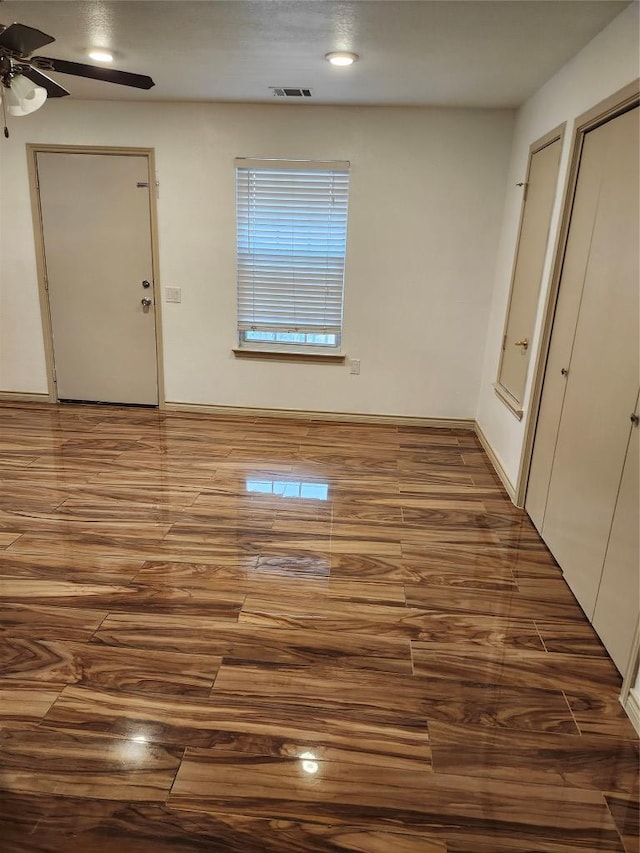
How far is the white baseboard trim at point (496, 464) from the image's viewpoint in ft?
11.5

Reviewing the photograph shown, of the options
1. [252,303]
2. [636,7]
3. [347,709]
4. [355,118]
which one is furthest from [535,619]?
[355,118]

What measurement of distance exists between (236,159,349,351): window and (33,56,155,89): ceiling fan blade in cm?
217

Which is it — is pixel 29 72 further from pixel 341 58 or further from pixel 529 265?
pixel 529 265

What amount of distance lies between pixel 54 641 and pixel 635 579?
2118 millimetres

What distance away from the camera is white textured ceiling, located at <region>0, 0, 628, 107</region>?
2375 mm

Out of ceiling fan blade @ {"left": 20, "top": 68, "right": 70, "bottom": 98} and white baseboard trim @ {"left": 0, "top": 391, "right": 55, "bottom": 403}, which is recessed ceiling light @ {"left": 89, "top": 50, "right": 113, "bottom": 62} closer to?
ceiling fan blade @ {"left": 20, "top": 68, "right": 70, "bottom": 98}

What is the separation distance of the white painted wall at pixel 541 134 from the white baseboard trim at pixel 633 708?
1.70 m

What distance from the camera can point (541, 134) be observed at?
11.0 ft

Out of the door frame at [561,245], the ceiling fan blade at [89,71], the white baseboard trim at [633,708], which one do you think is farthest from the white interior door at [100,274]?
the white baseboard trim at [633,708]

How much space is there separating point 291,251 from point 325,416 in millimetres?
1442

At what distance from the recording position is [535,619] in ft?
7.60

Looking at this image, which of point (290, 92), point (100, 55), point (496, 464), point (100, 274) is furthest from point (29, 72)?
point (496, 464)

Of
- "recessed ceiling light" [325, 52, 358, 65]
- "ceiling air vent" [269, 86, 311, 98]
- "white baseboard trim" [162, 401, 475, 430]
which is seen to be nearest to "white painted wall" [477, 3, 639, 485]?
"white baseboard trim" [162, 401, 475, 430]

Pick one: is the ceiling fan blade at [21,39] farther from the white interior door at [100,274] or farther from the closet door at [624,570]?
the white interior door at [100,274]
